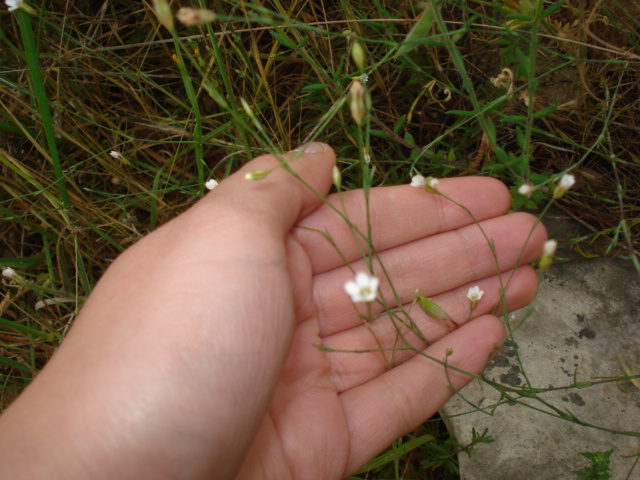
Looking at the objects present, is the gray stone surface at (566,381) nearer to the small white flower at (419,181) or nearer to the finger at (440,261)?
the finger at (440,261)

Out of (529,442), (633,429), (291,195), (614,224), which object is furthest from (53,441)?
(614,224)

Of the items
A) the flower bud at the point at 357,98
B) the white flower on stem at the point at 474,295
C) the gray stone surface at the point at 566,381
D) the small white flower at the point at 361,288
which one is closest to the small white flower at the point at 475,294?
the white flower on stem at the point at 474,295

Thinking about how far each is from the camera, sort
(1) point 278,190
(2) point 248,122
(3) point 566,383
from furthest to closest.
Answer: (2) point 248,122
(3) point 566,383
(1) point 278,190

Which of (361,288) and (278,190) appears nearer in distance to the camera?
(361,288)

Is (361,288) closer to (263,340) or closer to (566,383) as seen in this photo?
(263,340)

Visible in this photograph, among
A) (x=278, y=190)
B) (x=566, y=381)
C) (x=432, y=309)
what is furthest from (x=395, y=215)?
(x=566, y=381)

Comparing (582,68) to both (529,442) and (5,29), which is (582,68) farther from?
(5,29)

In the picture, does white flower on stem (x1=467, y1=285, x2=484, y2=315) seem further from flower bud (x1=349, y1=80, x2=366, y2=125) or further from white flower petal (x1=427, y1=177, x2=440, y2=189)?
flower bud (x1=349, y1=80, x2=366, y2=125)
